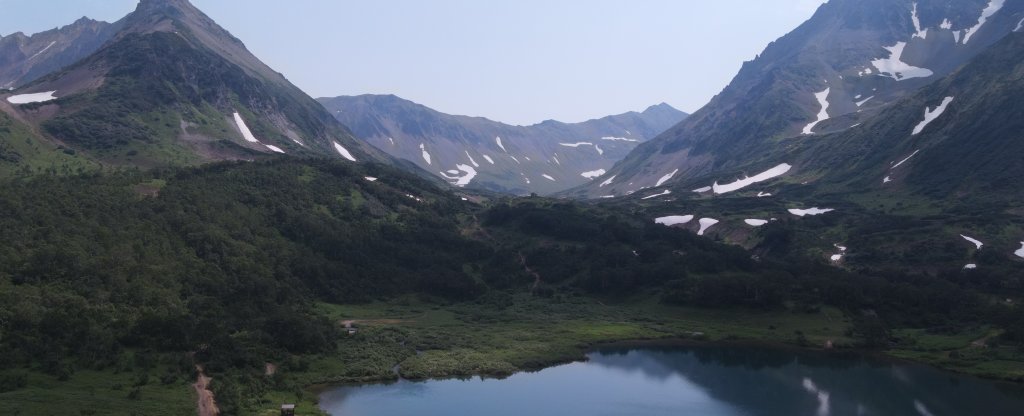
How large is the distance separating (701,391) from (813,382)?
542 inches

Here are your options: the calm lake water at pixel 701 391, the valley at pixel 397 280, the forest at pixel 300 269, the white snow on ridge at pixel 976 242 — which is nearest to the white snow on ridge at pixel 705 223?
the valley at pixel 397 280

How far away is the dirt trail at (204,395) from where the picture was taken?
208 feet

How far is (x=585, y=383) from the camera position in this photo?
89438 mm

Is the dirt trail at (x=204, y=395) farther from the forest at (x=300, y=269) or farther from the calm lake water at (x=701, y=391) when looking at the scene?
the calm lake water at (x=701, y=391)

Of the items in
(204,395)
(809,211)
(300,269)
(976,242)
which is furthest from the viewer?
(809,211)

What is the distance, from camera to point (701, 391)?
8681 cm

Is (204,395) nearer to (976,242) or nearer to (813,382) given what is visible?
(813,382)

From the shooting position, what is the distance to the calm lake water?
76562mm

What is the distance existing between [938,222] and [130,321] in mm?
152370

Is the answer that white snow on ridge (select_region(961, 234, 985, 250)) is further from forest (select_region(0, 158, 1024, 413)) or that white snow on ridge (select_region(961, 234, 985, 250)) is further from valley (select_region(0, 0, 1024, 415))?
forest (select_region(0, 158, 1024, 413))

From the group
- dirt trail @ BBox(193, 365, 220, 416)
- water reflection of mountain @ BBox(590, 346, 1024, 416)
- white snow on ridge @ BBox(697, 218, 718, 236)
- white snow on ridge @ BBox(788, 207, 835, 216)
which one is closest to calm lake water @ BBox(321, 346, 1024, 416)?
water reflection of mountain @ BBox(590, 346, 1024, 416)

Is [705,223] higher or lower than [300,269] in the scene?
higher

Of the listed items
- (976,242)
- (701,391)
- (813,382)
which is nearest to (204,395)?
(701,391)

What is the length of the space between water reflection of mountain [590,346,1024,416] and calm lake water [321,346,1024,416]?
0.35 ft
